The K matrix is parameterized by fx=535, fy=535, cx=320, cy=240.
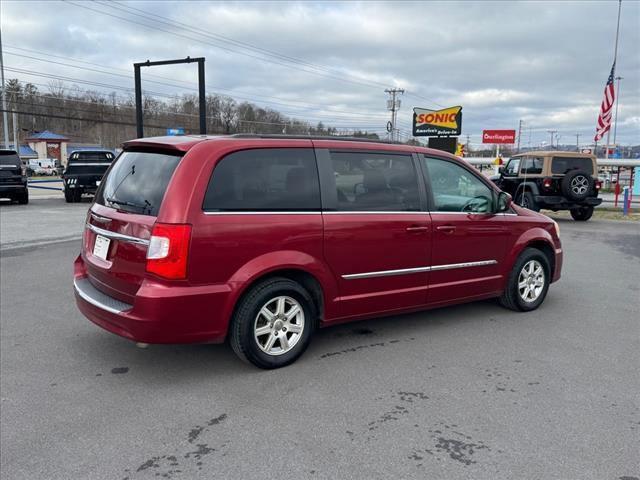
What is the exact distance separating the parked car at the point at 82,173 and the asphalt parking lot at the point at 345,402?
48.1ft

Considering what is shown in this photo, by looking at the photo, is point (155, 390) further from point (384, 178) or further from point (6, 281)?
point (6, 281)

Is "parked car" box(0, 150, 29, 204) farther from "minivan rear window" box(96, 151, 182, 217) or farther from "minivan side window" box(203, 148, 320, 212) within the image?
"minivan side window" box(203, 148, 320, 212)

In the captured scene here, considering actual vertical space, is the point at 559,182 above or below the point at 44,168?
below

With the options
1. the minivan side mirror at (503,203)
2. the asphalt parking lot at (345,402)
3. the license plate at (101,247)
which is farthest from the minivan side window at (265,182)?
the minivan side mirror at (503,203)

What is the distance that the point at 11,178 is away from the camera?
17641 millimetres

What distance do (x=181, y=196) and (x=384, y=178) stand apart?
6.12 feet

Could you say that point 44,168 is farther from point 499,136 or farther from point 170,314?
point 170,314

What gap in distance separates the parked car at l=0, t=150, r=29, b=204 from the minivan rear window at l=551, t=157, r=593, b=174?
16801 millimetres

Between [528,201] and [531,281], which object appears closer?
[531,281]

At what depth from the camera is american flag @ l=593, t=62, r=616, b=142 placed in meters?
26.8

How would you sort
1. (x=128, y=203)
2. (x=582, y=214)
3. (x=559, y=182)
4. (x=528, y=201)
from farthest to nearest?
(x=582, y=214), (x=528, y=201), (x=559, y=182), (x=128, y=203)

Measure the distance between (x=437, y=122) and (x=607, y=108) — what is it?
942cm

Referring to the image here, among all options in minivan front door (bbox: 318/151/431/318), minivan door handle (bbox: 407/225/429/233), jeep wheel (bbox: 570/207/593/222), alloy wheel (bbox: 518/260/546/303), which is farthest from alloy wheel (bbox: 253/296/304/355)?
jeep wheel (bbox: 570/207/593/222)

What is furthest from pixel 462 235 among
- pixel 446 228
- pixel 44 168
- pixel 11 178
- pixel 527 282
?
pixel 44 168
